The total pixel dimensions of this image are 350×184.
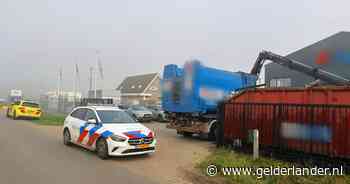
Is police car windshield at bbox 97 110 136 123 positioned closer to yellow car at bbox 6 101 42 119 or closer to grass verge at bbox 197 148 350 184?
grass verge at bbox 197 148 350 184

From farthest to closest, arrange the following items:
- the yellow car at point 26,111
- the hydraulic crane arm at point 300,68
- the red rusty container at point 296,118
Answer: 1. the yellow car at point 26,111
2. the hydraulic crane arm at point 300,68
3. the red rusty container at point 296,118

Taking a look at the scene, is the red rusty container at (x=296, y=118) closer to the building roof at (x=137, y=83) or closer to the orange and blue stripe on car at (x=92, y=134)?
the orange and blue stripe on car at (x=92, y=134)

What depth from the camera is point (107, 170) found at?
7953 mm

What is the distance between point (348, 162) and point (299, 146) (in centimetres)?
130

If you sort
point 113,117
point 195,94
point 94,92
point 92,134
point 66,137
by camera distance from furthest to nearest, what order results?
point 94,92 → point 195,94 → point 66,137 → point 113,117 → point 92,134

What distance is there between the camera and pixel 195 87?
1438cm

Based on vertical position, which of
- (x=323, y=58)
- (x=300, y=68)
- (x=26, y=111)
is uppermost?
(x=323, y=58)

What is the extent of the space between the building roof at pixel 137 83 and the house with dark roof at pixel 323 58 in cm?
3210

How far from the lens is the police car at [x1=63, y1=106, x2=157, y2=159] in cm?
927

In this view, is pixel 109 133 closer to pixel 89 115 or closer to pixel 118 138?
pixel 118 138

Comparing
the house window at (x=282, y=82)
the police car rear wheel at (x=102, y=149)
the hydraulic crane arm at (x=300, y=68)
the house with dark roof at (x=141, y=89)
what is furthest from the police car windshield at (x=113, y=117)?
the house with dark roof at (x=141, y=89)

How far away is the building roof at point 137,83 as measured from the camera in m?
62.1

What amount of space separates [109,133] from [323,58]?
26856 mm

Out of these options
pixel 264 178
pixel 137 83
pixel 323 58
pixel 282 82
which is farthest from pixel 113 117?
pixel 137 83
